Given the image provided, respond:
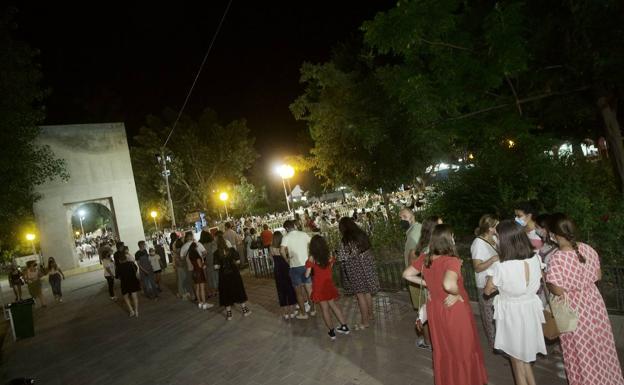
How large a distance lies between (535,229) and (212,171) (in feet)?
140

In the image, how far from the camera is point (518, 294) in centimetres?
334

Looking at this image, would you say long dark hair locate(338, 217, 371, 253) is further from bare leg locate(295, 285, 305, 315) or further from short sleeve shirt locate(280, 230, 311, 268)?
bare leg locate(295, 285, 305, 315)

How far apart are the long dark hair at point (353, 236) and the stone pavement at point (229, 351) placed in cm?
130

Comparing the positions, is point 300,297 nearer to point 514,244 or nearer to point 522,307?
point 522,307

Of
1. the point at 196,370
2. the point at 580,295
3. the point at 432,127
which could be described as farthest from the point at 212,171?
the point at 580,295

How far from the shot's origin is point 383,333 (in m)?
5.81

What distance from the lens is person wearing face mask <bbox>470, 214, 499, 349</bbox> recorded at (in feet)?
13.8

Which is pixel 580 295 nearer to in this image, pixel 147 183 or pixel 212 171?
pixel 212 171

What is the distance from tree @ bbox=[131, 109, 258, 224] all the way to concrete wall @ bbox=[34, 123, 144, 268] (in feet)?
64.7

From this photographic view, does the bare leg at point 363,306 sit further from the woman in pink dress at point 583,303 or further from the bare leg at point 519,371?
the woman in pink dress at point 583,303

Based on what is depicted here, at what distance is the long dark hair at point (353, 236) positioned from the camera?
586cm

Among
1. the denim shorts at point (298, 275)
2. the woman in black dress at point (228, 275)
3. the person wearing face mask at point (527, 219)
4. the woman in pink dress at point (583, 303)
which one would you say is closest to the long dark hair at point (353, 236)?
the denim shorts at point (298, 275)

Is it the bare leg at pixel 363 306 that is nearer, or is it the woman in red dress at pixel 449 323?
the woman in red dress at pixel 449 323

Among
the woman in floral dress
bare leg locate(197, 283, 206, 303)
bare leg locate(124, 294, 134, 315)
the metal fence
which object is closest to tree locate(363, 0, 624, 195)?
the metal fence
